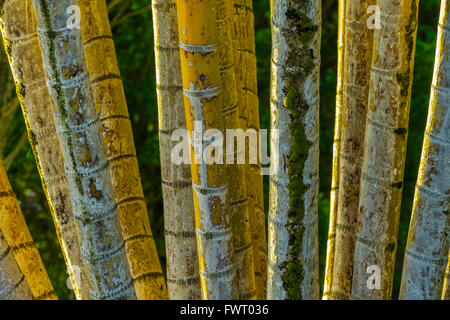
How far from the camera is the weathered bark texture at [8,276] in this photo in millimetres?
2596

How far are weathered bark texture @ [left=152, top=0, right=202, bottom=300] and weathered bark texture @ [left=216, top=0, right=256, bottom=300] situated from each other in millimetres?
226

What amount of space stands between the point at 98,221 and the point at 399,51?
4.78 feet

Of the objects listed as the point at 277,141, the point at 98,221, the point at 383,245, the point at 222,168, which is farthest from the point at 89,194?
the point at 383,245

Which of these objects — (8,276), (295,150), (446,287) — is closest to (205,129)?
(295,150)

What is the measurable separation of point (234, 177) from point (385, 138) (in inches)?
29.3

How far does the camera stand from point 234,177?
9.83 feet

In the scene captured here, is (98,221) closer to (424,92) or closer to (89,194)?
(89,194)

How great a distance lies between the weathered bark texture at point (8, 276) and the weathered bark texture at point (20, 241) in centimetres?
20

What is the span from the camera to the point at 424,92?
8.20m

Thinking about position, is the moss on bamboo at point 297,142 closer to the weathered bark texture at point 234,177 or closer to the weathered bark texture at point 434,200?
the weathered bark texture at point 234,177

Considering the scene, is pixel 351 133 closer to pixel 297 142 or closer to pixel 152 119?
pixel 297 142

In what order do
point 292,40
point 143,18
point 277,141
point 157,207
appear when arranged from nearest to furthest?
point 292,40, point 277,141, point 143,18, point 157,207

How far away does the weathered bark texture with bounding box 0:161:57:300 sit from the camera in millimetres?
2852

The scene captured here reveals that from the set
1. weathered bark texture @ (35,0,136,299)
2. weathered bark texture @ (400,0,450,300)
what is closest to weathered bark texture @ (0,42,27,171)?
weathered bark texture @ (35,0,136,299)
